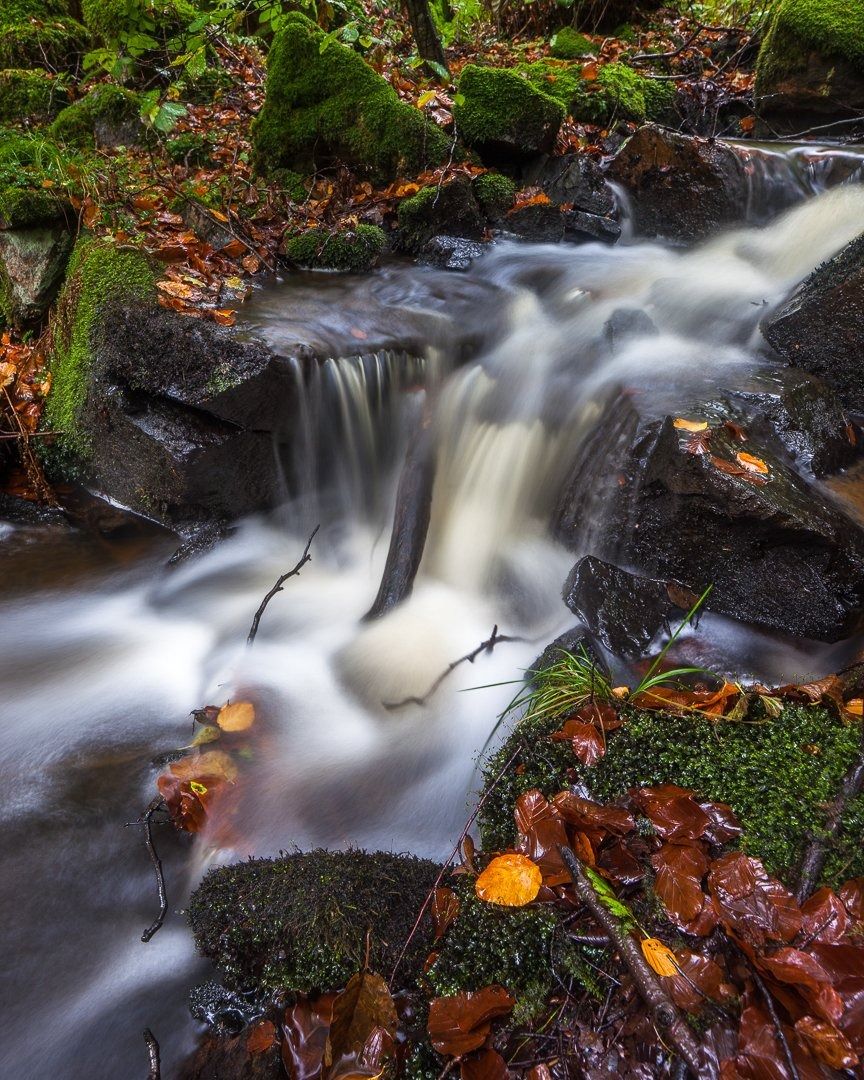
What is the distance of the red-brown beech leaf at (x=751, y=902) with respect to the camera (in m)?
1.57

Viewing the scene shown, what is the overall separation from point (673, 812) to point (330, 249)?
18.7 feet

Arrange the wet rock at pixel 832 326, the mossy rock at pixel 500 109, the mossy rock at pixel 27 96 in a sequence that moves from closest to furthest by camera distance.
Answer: the wet rock at pixel 832 326, the mossy rock at pixel 500 109, the mossy rock at pixel 27 96

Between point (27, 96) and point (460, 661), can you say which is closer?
point (460, 661)

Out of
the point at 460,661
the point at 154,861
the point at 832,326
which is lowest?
the point at 154,861

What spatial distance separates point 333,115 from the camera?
6.39 metres

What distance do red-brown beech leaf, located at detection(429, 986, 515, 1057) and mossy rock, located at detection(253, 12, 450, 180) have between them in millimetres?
6995

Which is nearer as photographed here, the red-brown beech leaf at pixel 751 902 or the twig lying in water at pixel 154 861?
the red-brown beech leaf at pixel 751 902

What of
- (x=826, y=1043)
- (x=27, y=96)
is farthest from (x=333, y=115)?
(x=826, y=1043)

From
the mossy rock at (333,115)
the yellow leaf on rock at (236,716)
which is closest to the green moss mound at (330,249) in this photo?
the mossy rock at (333,115)

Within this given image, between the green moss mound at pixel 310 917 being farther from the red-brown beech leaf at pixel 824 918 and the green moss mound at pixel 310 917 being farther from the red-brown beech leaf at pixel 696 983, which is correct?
the red-brown beech leaf at pixel 824 918

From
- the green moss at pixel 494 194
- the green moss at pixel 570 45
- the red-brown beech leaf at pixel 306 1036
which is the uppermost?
the green moss at pixel 570 45

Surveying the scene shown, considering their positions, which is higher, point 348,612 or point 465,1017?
point 465,1017

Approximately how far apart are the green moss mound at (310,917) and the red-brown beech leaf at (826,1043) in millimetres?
1009

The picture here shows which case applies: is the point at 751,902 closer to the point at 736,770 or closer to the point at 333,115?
the point at 736,770
